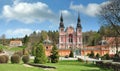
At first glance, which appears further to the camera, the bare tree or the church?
the church

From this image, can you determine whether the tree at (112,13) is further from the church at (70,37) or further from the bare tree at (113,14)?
the church at (70,37)

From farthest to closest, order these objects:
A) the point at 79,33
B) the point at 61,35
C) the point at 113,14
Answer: the point at 79,33
the point at 61,35
the point at 113,14

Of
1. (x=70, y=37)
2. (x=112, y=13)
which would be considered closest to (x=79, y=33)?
(x=70, y=37)

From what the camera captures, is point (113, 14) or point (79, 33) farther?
point (79, 33)

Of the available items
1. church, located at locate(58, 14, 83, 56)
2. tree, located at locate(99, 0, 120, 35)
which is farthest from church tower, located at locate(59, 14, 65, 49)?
tree, located at locate(99, 0, 120, 35)

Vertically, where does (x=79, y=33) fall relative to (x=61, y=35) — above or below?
above

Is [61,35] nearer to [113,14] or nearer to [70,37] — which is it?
[70,37]

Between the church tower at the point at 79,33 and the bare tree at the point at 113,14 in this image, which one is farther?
the church tower at the point at 79,33

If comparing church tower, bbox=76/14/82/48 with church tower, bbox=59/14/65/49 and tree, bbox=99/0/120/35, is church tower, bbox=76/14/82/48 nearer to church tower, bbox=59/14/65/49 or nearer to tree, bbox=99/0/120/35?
church tower, bbox=59/14/65/49

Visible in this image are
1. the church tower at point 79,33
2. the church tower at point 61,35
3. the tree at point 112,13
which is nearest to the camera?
the tree at point 112,13

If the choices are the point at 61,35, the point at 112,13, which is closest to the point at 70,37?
the point at 61,35

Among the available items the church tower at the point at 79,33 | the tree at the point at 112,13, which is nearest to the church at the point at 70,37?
the church tower at the point at 79,33

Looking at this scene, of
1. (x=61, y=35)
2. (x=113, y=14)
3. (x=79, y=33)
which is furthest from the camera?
(x=79, y=33)

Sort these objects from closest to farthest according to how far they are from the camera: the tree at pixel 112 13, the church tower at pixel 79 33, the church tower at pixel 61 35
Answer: the tree at pixel 112 13 < the church tower at pixel 61 35 < the church tower at pixel 79 33
